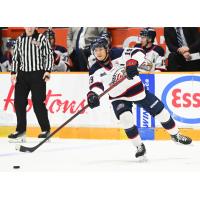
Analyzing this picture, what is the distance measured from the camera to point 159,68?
6.95 m

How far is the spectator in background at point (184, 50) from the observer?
6.91m

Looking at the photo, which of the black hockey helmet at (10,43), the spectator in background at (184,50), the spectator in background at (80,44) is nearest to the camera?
the spectator in background at (184,50)

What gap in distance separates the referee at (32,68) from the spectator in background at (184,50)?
1.14 m

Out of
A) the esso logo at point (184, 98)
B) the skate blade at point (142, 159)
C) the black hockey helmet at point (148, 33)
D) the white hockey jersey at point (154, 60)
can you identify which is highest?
the black hockey helmet at point (148, 33)

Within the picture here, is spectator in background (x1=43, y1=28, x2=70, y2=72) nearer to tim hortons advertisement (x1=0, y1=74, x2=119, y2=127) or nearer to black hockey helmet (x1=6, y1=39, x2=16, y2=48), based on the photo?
tim hortons advertisement (x1=0, y1=74, x2=119, y2=127)

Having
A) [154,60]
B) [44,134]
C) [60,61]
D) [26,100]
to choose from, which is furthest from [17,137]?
[154,60]

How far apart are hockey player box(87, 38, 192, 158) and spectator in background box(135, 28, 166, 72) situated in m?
1.25

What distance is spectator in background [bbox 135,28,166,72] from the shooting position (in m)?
6.95

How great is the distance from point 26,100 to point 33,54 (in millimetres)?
437

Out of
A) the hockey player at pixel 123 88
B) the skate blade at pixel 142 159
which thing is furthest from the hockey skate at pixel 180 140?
the skate blade at pixel 142 159

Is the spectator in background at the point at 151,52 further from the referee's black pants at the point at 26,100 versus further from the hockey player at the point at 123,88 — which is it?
the hockey player at the point at 123,88

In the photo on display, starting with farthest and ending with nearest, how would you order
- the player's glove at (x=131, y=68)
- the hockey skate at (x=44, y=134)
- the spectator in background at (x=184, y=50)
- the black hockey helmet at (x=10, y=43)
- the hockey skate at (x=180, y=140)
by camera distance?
the black hockey helmet at (x=10, y=43) → the spectator in background at (x=184, y=50) → the hockey skate at (x=44, y=134) → the hockey skate at (x=180, y=140) → the player's glove at (x=131, y=68)

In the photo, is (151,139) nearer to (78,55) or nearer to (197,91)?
(197,91)

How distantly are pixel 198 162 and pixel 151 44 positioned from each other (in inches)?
66.9
